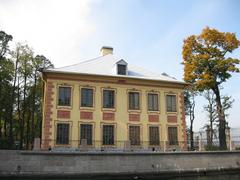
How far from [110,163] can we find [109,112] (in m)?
5.26

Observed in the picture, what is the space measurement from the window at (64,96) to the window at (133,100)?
507 cm

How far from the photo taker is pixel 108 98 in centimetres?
2136

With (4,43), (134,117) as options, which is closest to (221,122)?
(134,117)

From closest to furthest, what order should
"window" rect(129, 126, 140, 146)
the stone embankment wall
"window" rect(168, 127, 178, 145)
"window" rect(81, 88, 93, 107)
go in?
the stone embankment wall, "window" rect(81, 88, 93, 107), "window" rect(129, 126, 140, 146), "window" rect(168, 127, 178, 145)

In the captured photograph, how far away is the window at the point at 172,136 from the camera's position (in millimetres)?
21953

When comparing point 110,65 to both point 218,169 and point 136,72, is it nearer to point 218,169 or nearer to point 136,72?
point 136,72

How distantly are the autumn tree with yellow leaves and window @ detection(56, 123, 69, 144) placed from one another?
45.2ft

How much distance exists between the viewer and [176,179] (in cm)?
1700

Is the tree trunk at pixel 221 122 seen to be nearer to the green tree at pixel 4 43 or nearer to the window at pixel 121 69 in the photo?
the window at pixel 121 69

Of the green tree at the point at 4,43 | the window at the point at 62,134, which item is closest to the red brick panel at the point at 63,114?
the window at the point at 62,134

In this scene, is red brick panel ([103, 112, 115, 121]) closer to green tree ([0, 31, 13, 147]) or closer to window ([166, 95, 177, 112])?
window ([166, 95, 177, 112])

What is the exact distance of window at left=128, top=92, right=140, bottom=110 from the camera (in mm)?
21719

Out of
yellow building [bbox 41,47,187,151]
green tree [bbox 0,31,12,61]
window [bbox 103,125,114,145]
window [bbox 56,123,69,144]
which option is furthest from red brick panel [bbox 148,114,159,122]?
green tree [bbox 0,31,12,61]

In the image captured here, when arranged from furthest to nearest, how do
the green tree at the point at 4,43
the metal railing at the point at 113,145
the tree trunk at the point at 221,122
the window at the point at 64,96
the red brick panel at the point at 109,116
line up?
1. the green tree at the point at 4,43
2. the tree trunk at the point at 221,122
3. the red brick panel at the point at 109,116
4. the window at the point at 64,96
5. the metal railing at the point at 113,145
